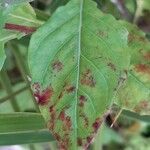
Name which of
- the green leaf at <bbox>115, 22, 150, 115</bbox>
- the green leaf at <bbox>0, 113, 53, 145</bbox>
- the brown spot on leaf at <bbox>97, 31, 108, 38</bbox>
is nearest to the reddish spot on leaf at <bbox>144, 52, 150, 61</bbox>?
the green leaf at <bbox>115, 22, 150, 115</bbox>

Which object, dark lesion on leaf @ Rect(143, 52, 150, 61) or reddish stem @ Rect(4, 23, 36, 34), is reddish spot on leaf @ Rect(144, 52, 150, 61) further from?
reddish stem @ Rect(4, 23, 36, 34)

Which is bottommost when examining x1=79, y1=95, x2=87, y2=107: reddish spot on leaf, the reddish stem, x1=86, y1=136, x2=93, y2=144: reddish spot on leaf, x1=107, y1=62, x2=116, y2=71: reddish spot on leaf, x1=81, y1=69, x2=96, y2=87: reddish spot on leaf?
x1=86, y1=136, x2=93, y2=144: reddish spot on leaf

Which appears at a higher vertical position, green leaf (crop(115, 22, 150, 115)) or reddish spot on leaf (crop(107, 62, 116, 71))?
reddish spot on leaf (crop(107, 62, 116, 71))

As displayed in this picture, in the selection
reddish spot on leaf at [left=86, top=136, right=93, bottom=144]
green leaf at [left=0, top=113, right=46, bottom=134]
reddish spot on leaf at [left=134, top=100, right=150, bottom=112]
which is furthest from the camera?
green leaf at [left=0, top=113, right=46, bottom=134]

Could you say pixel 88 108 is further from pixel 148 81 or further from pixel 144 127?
pixel 144 127

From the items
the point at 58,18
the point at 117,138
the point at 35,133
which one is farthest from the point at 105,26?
the point at 117,138

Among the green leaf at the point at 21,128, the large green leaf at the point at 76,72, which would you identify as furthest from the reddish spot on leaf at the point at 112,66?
the green leaf at the point at 21,128
